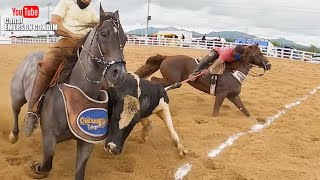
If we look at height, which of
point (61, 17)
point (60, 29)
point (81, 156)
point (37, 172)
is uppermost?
point (61, 17)

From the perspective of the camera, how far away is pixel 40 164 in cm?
485

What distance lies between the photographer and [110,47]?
147 inches

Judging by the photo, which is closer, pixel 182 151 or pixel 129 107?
pixel 129 107

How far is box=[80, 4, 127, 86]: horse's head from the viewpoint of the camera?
366cm

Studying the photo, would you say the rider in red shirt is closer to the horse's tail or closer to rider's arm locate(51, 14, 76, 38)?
the horse's tail

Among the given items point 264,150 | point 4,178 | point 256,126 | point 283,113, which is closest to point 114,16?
point 4,178

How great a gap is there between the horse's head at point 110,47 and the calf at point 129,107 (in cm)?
71

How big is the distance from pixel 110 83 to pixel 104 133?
1.07m

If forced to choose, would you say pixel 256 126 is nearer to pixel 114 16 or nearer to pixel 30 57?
pixel 30 57

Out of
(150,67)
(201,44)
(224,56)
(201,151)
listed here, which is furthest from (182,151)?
(201,44)

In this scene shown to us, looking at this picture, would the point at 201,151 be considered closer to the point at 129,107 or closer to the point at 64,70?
the point at 129,107

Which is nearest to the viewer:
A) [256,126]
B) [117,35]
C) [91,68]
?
[117,35]

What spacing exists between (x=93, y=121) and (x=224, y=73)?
5113 millimetres

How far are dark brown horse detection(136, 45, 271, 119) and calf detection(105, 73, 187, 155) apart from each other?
213cm
